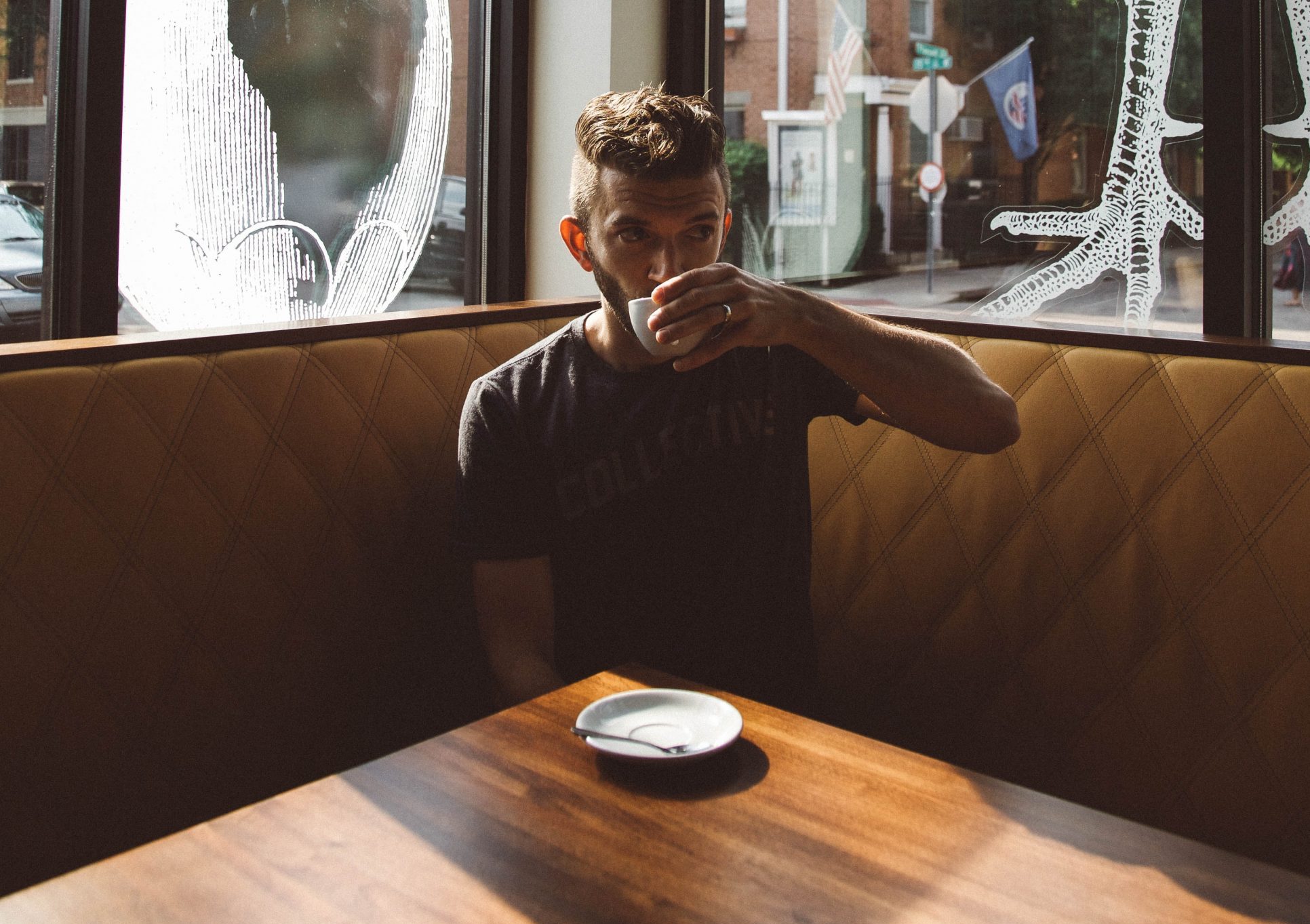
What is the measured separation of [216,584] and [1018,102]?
1.90m

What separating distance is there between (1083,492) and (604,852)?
1133mm

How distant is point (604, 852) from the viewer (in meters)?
0.88

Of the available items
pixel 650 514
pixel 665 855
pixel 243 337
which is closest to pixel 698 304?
pixel 650 514

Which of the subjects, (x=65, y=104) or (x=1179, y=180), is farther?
(x=1179, y=180)

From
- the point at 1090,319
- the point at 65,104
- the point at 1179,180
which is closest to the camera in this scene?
the point at 65,104

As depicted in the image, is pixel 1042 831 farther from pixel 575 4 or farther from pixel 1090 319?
pixel 575 4

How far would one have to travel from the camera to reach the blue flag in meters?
2.36

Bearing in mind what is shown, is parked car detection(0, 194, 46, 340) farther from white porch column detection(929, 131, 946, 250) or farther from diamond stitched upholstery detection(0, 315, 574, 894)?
white porch column detection(929, 131, 946, 250)

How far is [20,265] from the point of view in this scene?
6.35 feet

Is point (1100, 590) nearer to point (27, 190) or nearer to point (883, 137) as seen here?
point (883, 137)

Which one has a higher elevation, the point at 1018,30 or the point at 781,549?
the point at 1018,30

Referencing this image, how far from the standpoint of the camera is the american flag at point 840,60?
8.82 ft

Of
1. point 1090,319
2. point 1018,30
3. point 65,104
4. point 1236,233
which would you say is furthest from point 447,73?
point 1236,233

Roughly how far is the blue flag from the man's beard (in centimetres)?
118
